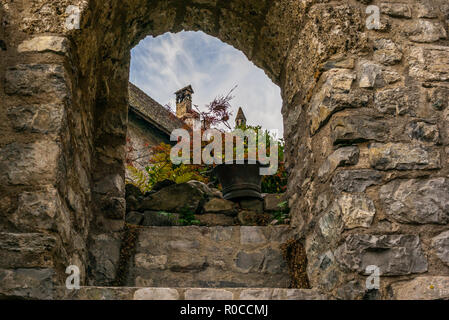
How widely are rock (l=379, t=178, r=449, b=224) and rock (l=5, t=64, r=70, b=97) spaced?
1.62 metres

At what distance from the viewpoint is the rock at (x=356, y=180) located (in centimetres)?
224

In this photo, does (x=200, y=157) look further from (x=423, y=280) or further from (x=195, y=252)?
(x=423, y=280)

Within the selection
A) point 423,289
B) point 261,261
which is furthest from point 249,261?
point 423,289

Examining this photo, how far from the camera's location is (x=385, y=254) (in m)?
2.12

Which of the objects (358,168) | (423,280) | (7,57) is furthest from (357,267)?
(7,57)

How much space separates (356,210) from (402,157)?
14.5 inches

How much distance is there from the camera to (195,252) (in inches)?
125

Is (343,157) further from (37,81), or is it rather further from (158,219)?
(158,219)

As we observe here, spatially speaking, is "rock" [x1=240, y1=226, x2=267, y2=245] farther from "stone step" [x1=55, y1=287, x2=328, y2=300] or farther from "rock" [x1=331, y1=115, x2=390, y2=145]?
"rock" [x1=331, y1=115, x2=390, y2=145]

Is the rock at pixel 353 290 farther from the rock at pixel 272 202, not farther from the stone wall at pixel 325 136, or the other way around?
the rock at pixel 272 202

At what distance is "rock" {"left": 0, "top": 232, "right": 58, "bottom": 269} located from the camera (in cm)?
202

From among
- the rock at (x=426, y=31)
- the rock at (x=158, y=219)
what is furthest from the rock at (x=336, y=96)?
the rock at (x=158, y=219)

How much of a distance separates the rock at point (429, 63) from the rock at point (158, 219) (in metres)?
1.98

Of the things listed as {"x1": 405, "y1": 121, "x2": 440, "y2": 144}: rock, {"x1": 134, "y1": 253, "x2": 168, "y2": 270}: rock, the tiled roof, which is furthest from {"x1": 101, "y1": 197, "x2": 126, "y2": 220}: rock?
the tiled roof
